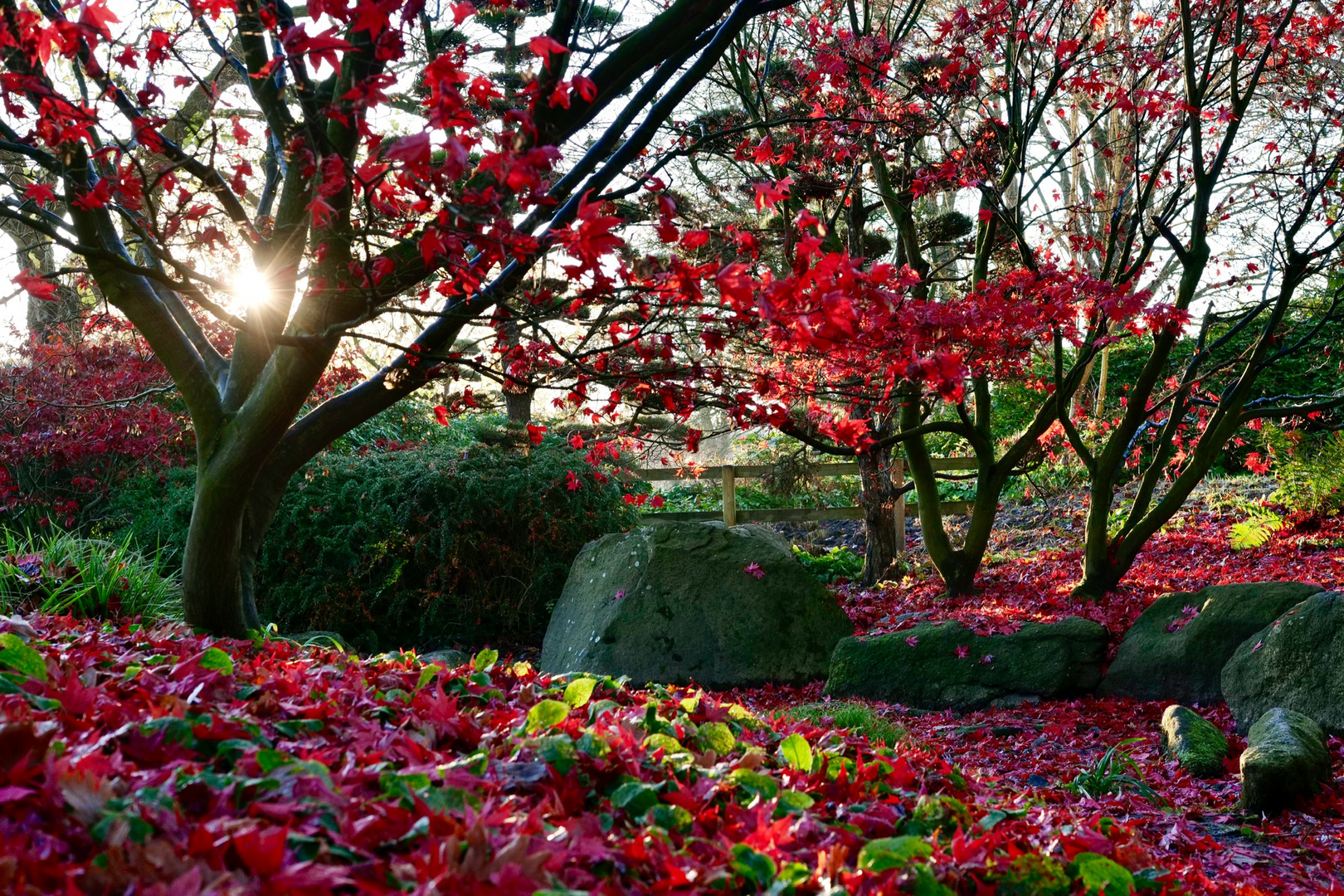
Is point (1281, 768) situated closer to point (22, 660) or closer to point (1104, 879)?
point (1104, 879)

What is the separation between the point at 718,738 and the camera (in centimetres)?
243

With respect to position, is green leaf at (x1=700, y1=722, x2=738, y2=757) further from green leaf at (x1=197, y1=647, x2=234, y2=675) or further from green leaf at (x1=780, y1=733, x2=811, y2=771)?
green leaf at (x1=197, y1=647, x2=234, y2=675)

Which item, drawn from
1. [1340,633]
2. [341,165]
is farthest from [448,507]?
[1340,633]

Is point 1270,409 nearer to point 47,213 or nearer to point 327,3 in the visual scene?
point 327,3

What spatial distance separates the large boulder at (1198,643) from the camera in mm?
5273

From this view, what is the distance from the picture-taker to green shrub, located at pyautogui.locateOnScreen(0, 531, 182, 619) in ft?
15.3

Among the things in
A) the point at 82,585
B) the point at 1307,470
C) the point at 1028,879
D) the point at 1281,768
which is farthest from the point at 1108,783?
the point at 1307,470

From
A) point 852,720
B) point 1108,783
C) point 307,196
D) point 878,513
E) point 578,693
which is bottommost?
point 1108,783

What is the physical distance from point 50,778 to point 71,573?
13.8 ft

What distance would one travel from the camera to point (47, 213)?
3.13 meters

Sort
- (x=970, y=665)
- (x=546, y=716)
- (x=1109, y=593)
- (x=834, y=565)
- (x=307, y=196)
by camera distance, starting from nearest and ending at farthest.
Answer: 1. (x=546, y=716)
2. (x=307, y=196)
3. (x=970, y=665)
4. (x=1109, y=593)
5. (x=834, y=565)

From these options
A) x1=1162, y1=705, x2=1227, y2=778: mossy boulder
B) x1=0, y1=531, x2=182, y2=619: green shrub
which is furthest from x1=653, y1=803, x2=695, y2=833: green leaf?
x1=0, y1=531, x2=182, y2=619: green shrub

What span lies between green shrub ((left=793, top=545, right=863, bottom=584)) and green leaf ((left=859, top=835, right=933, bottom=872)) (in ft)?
26.0

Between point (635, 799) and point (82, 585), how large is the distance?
4259 millimetres
